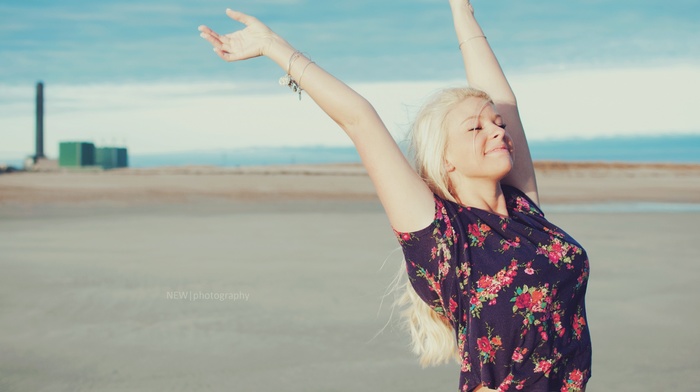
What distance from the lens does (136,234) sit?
9125 millimetres

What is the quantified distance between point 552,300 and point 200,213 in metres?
9.75

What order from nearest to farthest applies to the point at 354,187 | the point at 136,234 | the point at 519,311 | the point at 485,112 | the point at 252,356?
the point at 519,311 < the point at 485,112 < the point at 252,356 < the point at 136,234 < the point at 354,187

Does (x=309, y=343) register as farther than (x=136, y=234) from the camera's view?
No

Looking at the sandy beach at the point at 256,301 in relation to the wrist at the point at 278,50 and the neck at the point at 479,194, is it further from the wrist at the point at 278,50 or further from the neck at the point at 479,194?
the wrist at the point at 278,50

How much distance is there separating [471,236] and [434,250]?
112 millimetres

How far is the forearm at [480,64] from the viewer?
109 inches

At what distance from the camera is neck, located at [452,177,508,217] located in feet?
7.61

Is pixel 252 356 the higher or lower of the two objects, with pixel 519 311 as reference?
lower

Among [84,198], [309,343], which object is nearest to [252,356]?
[309,343]

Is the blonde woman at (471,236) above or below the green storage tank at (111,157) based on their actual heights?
above

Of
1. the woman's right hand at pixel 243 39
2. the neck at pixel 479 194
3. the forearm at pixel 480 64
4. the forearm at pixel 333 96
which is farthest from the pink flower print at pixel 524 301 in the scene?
the woman's right hand at pixel 243 39

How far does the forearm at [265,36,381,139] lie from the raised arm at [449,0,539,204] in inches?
28.0

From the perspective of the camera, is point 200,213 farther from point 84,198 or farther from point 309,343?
point 309,343

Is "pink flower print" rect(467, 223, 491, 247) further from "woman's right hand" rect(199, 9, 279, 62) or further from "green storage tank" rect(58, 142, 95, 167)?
"green storage tank" rect(58, 142, 95, 167)
